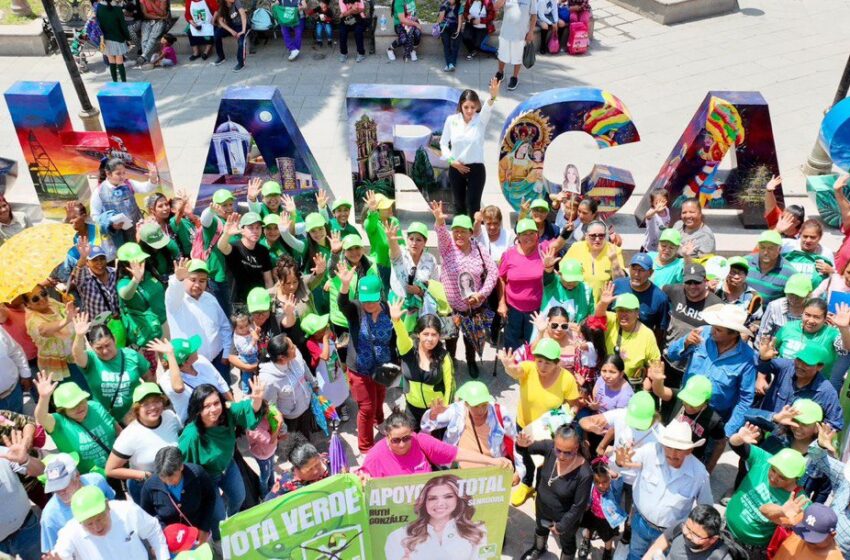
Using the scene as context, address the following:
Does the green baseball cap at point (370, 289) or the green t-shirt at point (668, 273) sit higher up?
the green baseball cap at point (370, 289)

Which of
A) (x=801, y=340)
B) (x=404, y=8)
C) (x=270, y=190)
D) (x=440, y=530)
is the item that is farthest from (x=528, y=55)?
(x=440, y=530)

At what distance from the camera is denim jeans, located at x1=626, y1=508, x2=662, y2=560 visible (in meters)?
5.41

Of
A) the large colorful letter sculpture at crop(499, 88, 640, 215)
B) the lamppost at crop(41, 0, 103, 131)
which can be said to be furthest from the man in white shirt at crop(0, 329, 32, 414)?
the large colorful letter sculpture at crop(499, 88, 640, 215)

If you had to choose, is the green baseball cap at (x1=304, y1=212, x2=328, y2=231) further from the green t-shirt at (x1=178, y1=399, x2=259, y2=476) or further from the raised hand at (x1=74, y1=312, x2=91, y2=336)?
the green t-shirt at (x1=178, y1=399, x2=259, y2=476)

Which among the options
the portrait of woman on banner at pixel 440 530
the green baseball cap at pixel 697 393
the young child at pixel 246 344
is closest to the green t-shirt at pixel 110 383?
the young child at pixel 246 344

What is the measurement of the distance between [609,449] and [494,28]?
10.8m

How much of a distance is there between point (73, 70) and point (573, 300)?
7815mm

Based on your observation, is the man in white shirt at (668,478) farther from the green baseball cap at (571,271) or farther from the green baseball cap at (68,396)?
the green baseball cap at (68,396)

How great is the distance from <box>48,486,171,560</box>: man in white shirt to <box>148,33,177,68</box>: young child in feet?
38.5

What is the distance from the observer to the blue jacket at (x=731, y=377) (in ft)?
19.8

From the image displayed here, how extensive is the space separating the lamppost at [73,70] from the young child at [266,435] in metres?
6.91

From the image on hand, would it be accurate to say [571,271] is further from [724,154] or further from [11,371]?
[11,371]

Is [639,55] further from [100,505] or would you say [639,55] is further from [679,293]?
[100,505]

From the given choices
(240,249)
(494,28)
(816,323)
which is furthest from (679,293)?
(494,28)
